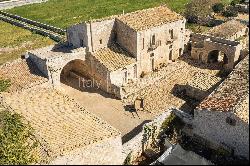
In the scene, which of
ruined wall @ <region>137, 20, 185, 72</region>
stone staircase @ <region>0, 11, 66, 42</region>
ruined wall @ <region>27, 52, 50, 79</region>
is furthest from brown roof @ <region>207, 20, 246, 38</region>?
stone staircase @ <region>0, 11, 66, 42</region>

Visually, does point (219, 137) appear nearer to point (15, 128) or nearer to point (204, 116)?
point (204, 116)

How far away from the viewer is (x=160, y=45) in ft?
135

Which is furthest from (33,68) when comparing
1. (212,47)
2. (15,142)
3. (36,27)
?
(36,27)

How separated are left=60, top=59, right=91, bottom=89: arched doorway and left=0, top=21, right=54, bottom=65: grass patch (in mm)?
9244

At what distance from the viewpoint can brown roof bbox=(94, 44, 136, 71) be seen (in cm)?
3830

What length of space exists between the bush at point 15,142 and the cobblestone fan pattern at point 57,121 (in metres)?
0.82

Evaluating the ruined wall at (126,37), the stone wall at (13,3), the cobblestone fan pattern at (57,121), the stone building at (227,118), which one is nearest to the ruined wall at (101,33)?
the ruined wall at (126,37)

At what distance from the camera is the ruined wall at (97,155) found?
2542 cm

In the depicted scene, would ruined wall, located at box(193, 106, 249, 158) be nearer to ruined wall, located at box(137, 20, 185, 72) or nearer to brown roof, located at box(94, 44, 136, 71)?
brown roof, located at box(94, 44, 136, 71)

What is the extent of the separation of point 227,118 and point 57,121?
13.2 m

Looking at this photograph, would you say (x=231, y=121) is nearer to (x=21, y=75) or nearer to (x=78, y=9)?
(x=21, y=75)

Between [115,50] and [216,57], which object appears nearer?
[115,50]

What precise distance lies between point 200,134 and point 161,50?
1387cm

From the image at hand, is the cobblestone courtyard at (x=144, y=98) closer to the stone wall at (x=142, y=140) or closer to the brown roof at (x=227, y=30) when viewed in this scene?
the stone wall at (x=142, y=140)
